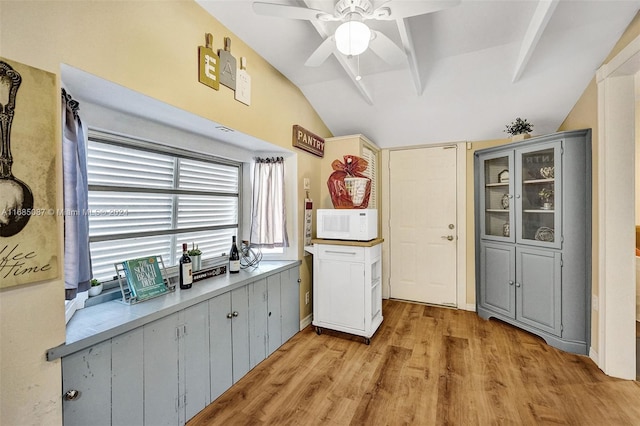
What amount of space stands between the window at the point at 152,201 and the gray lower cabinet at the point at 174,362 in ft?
2.02

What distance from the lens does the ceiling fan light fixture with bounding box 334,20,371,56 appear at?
144 cm

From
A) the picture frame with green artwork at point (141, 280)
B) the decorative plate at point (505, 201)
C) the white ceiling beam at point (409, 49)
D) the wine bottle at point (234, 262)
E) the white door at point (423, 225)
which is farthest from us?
the white door at point (423, 225)

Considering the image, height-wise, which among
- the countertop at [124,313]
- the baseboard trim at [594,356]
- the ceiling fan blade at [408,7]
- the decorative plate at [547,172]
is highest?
the ceiling fan blade at [408,7]

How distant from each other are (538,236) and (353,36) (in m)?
2.61

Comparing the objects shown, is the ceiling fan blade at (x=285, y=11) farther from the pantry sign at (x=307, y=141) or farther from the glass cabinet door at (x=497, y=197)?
the glass cabinet door at (x=497, y=197)

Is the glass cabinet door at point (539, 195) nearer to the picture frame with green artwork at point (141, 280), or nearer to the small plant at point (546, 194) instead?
the small plant at point (546, 194)

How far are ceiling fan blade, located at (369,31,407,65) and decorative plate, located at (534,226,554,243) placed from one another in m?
2.17

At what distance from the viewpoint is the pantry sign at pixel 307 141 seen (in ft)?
9.21

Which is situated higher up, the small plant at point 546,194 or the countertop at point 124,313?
the small plant at point 546,194

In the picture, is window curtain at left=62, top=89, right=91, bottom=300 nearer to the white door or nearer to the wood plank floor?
the wood plank floor

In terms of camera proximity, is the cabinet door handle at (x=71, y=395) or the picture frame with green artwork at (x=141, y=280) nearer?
the cabinet door handle at (x=71, y=395)

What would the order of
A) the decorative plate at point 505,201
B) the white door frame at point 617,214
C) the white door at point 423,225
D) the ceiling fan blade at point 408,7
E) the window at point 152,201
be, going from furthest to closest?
the white door at point 423,225, the decorative plate at point 505,201, the white door frame at point 617,214, the window at point 152,201, the ceiling fan blade at point 408,7

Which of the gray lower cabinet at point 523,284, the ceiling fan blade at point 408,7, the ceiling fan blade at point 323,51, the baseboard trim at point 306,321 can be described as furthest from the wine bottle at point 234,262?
the gray lower cabinet at point 523,284

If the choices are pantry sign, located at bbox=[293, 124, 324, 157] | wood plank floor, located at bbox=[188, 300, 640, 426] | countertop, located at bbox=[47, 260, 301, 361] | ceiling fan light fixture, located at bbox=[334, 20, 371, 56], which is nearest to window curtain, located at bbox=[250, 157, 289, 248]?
pantry sign, located at bbox=[293, 124, 324, 157]
